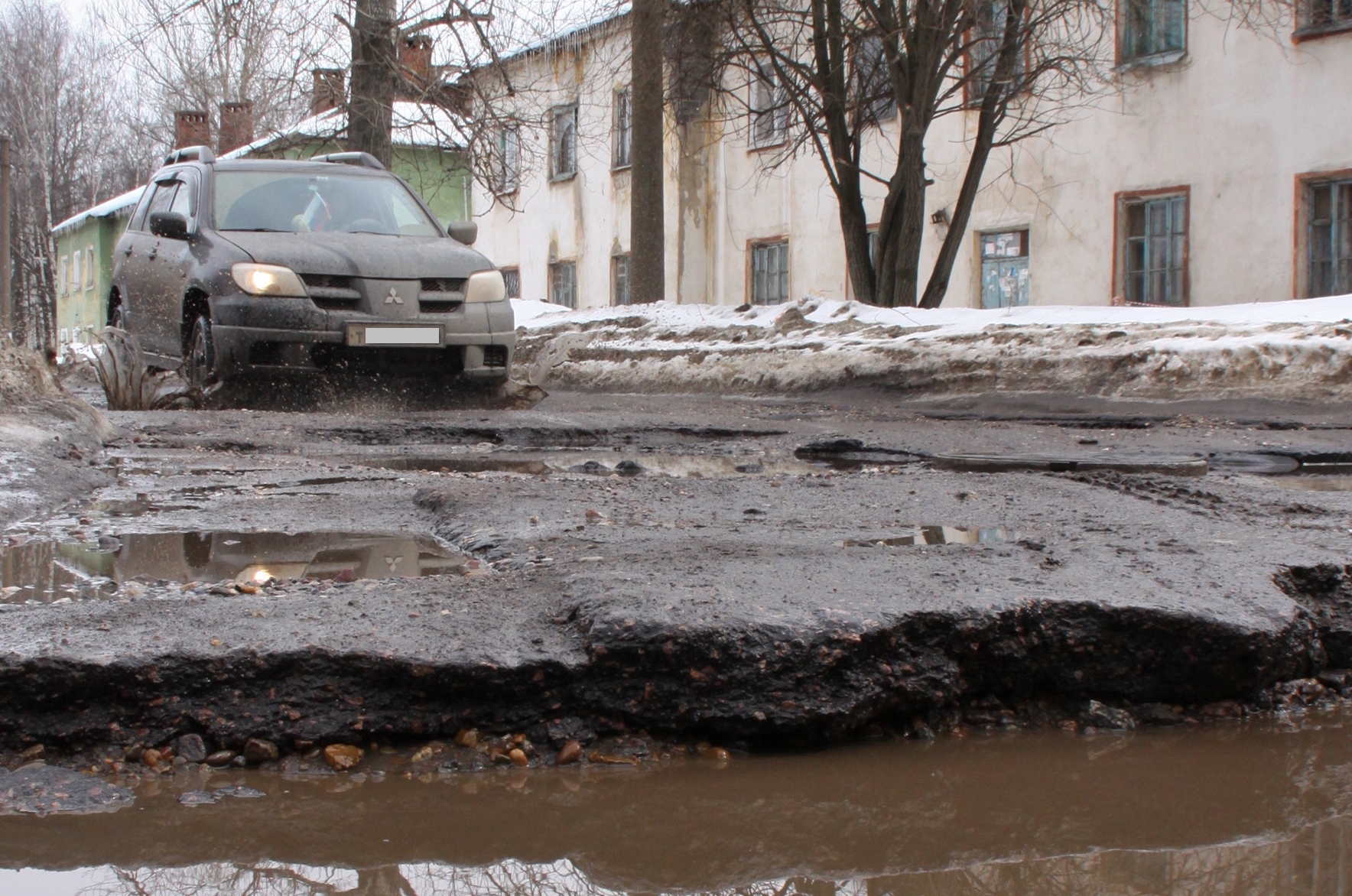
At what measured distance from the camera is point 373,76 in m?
13.7

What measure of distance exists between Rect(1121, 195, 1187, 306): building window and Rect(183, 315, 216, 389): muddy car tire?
1110 cm

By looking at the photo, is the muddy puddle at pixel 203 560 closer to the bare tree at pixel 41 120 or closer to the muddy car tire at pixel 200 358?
the muddy car tire at pixel 200 358

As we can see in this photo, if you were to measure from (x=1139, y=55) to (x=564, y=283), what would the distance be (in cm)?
1339

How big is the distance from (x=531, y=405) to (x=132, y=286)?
268 cm

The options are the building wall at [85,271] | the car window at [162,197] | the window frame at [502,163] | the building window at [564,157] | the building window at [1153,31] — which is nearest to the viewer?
the car window at [162,197]

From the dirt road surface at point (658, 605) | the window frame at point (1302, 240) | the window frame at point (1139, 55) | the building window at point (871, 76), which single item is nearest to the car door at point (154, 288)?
the dirt road surface at point (658, 605)

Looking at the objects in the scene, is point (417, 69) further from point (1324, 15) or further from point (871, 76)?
point (1324, 15)

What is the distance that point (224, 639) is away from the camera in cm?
189

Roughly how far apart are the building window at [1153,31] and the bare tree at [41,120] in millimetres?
30935

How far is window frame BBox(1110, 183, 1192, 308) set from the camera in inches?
580

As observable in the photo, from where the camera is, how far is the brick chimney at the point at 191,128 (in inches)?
1314

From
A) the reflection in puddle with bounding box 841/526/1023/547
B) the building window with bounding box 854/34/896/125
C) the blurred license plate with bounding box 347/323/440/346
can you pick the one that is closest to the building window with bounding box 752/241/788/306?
the building window with bounding box 854/34/896/125

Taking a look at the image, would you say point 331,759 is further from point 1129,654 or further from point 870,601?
point 1129,654

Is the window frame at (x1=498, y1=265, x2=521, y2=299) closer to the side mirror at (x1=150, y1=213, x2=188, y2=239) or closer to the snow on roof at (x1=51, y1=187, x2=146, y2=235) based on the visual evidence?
the snow on roof at (x1=51, y1=187, x2=146, y2=235)
